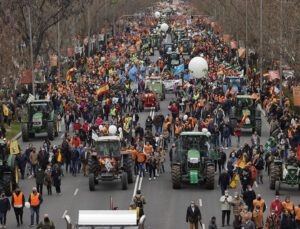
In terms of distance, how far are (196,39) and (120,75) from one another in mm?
40928

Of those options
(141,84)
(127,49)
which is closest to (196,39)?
(127,49)

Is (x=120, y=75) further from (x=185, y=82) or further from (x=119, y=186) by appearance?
(x=119, y=186)

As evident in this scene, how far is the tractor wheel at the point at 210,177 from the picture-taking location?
3533cm

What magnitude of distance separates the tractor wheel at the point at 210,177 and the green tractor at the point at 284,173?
6.86ft

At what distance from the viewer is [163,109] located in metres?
61.3

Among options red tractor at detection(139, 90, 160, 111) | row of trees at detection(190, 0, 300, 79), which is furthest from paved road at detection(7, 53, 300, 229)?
red tractor at detection(139, 90, 160, 111)

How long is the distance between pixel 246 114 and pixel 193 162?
14.1 m

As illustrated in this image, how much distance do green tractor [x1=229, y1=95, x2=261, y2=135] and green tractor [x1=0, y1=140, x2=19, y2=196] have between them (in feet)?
53.8

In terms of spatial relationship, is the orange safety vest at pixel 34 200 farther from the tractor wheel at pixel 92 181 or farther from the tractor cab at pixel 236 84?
the tractor cab at pixel 236 84

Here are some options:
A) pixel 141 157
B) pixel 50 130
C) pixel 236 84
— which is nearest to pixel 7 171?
pixel 141 157

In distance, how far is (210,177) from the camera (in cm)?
3553

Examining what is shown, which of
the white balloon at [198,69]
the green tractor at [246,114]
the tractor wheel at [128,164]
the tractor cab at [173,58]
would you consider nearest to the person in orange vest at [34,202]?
the tractor wheel at [128,164]

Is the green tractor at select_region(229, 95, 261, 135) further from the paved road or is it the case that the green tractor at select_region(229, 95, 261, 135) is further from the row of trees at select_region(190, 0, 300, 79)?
the paved road

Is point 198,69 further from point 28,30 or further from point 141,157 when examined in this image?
point 141,157
